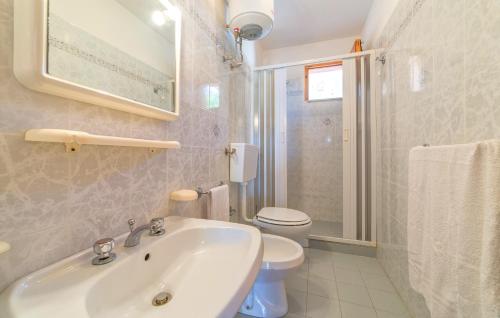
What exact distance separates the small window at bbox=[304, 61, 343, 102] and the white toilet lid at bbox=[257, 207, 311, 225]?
149cm

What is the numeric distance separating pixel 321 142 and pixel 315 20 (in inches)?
51.6

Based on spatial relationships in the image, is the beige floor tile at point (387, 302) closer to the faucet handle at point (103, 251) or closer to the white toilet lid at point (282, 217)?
the white toilet lid at point (282, 217)

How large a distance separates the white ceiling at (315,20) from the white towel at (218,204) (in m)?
1.82

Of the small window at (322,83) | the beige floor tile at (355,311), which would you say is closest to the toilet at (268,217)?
the beige floor tile at (355,311)

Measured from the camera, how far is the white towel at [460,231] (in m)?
0.46

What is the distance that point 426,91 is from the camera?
3.12 ft

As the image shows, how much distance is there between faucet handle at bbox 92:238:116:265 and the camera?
516 mm

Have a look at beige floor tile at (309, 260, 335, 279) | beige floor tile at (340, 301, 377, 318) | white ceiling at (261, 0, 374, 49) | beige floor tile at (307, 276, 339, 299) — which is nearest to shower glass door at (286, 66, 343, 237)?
white ceiling at (261, 0, 374, 49)

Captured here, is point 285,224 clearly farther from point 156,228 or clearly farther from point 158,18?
point 158,18

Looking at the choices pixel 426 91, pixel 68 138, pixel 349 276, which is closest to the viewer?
pixel 68 138

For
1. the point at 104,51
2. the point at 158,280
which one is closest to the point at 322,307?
the point at 158,280

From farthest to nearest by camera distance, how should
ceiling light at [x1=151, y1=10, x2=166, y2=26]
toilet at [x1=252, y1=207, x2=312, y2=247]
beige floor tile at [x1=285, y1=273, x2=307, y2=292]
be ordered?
toilet at [x1=252, y1=207, x2=312, y2=247] → beige floor tile at [x1=285, y1=273, x2=307, y2=292] → ceiling light at [x1=151, y1=10, x2=166, y2=26]

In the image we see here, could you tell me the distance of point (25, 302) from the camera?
1.25 ft

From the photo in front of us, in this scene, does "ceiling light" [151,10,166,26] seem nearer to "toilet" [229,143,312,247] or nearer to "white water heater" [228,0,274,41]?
"white water heater" [228,0,274,41]
